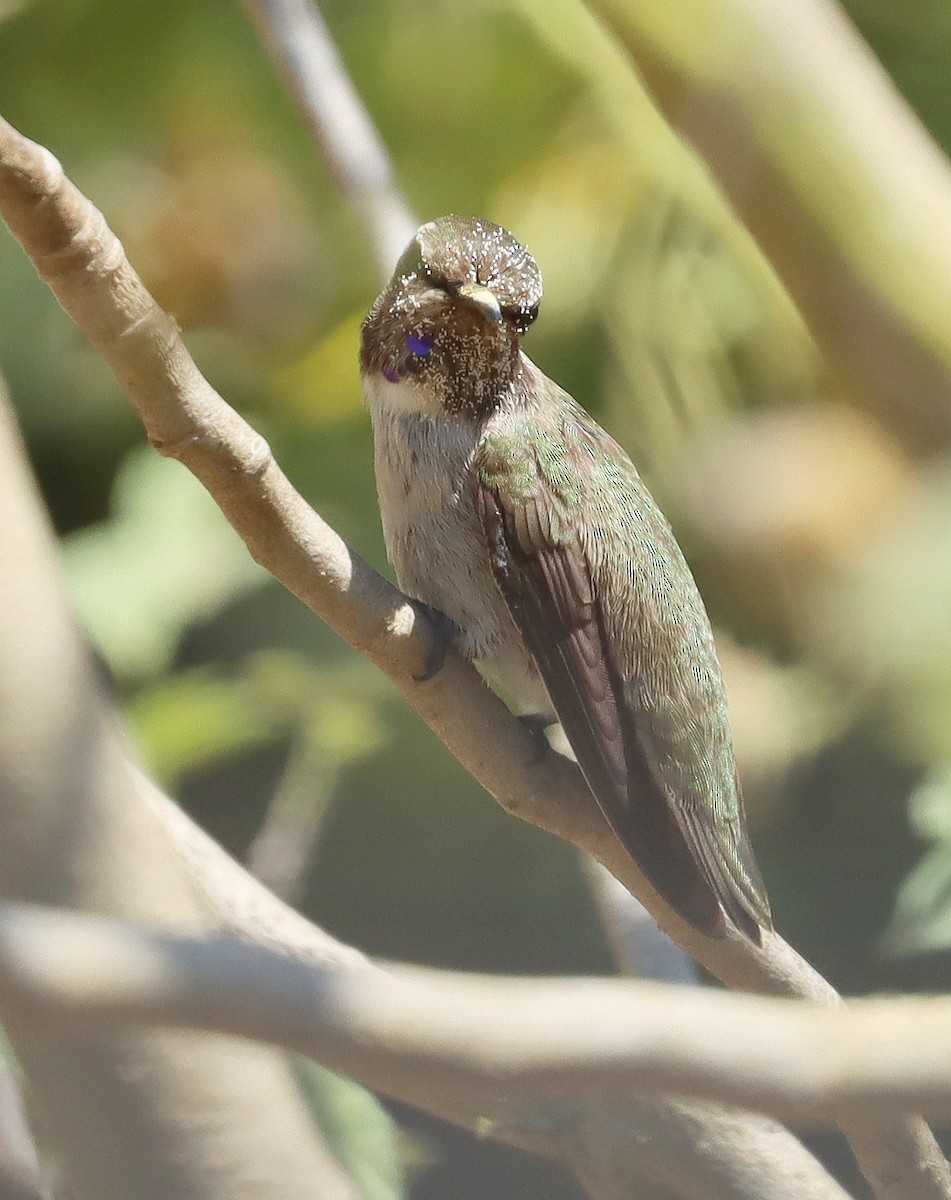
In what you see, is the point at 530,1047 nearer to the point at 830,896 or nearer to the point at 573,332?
the point at 573,332

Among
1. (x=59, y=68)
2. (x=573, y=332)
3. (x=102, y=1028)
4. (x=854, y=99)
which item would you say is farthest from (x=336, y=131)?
(x=102, y=1028)

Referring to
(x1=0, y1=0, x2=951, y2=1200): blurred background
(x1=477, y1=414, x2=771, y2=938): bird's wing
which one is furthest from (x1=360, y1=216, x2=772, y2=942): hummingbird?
(x1=0, y1=0, x2=951, y2=1200): blurred background

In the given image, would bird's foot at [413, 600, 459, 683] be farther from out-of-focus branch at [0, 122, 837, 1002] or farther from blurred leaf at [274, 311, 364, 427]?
blurred leaf at [274, 311, 364, 427]

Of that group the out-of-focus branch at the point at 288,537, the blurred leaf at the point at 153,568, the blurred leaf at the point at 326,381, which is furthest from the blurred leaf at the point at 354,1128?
the blurred leaf at the point at 326,381

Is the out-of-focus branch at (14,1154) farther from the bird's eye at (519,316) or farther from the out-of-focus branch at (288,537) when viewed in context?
the bird's eye at (519,316)

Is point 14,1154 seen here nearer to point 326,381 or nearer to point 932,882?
point 932,882
